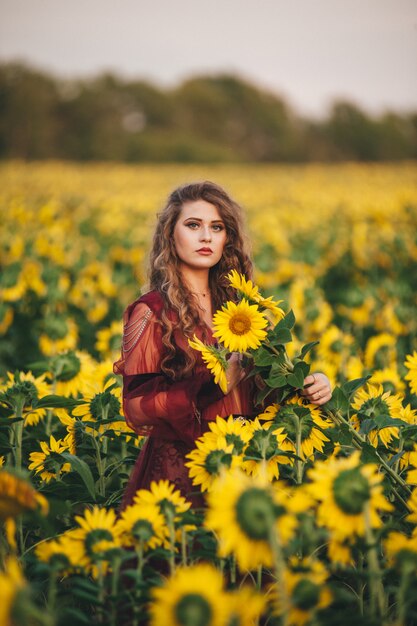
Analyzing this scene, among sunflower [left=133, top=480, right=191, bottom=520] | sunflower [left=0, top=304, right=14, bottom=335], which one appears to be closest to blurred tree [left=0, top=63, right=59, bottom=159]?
sunflower [left=0, top=304, right=14, bottom=335]

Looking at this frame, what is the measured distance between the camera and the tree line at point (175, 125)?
130ft

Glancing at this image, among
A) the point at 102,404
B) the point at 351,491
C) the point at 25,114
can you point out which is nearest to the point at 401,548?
the point at 351,491

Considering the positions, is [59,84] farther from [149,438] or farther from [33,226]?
[149,438]

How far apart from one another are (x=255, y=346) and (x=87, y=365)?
50.3 inches

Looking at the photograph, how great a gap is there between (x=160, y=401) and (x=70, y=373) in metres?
0.92

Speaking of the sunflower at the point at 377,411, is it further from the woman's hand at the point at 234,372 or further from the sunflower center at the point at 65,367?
the sunflower center at the point at 65,367

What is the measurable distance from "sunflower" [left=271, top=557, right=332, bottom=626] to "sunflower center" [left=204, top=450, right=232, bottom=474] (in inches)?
13.1

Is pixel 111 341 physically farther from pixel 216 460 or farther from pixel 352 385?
pixel 216 460

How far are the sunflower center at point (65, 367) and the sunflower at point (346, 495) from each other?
5.26ft

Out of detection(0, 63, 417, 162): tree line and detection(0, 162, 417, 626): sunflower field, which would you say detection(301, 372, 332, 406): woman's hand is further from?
detection(0, 63, 417, 162): tree line

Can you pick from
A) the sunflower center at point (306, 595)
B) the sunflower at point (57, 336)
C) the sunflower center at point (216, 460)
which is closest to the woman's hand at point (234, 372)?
the sunflower center at point (216, 460)

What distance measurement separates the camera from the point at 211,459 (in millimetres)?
1803

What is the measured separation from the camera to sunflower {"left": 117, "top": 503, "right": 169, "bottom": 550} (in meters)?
1.66

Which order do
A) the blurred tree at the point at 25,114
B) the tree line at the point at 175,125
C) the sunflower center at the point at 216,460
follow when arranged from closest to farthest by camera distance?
the sunflower center at the point at 216,460 < the blurred tree at the point at 25,114 < the tree line at the point at 175,125
